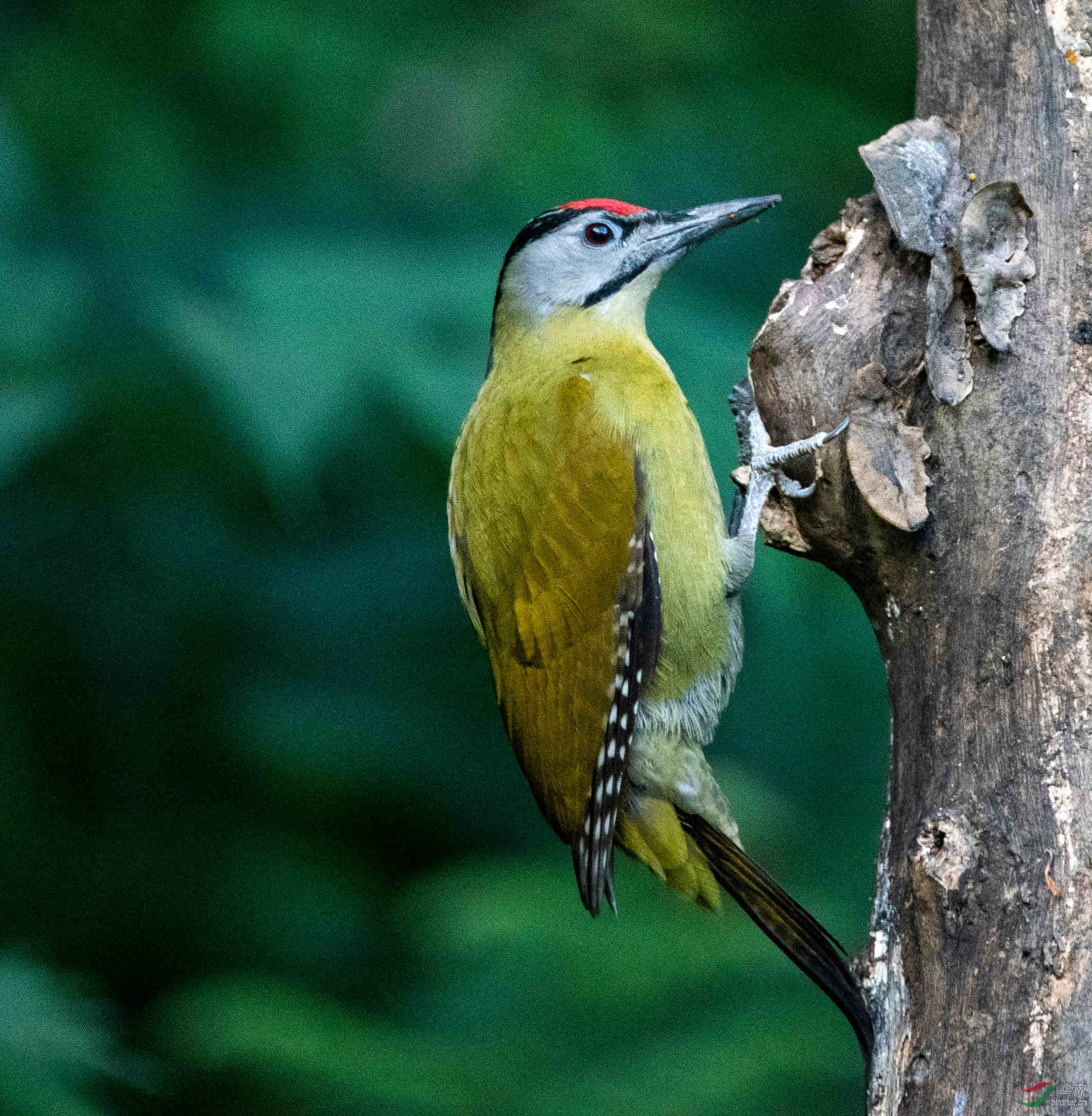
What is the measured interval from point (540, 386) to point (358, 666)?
1.06 meters

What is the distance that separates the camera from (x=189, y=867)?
13.1ft

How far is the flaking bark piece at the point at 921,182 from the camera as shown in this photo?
2553 mm

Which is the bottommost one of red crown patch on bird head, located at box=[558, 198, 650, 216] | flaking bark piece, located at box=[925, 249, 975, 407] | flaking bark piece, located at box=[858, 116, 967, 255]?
flaking bark piece, located at box=[925, 249, 975, 407]

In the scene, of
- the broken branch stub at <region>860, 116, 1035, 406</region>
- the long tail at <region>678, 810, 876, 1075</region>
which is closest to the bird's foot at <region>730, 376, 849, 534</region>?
the broken branch stub at <region>860, 116, 1035, 406</region>

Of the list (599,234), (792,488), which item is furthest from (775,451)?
(599,234)

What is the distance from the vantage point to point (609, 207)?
3.72 meters

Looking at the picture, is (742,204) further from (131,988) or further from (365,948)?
(131,988)

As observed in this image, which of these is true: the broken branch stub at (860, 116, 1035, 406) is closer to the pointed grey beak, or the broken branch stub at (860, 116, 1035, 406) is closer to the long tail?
the pointed grey beak

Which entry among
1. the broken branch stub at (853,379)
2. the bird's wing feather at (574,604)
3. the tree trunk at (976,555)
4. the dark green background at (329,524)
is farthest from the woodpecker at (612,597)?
the tree trunk at (976,555)

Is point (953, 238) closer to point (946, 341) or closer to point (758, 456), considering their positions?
point (946, 341)

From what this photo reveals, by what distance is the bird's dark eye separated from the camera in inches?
146

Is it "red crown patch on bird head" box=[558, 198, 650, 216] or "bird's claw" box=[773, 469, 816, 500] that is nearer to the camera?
"bird's claw" box=[773, 469, 816, 500]

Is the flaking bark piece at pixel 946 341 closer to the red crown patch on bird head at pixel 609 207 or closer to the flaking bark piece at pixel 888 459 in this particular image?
the flaking bark piece at pixel 888 459

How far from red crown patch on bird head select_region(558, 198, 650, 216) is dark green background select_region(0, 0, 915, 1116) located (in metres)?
0.23
